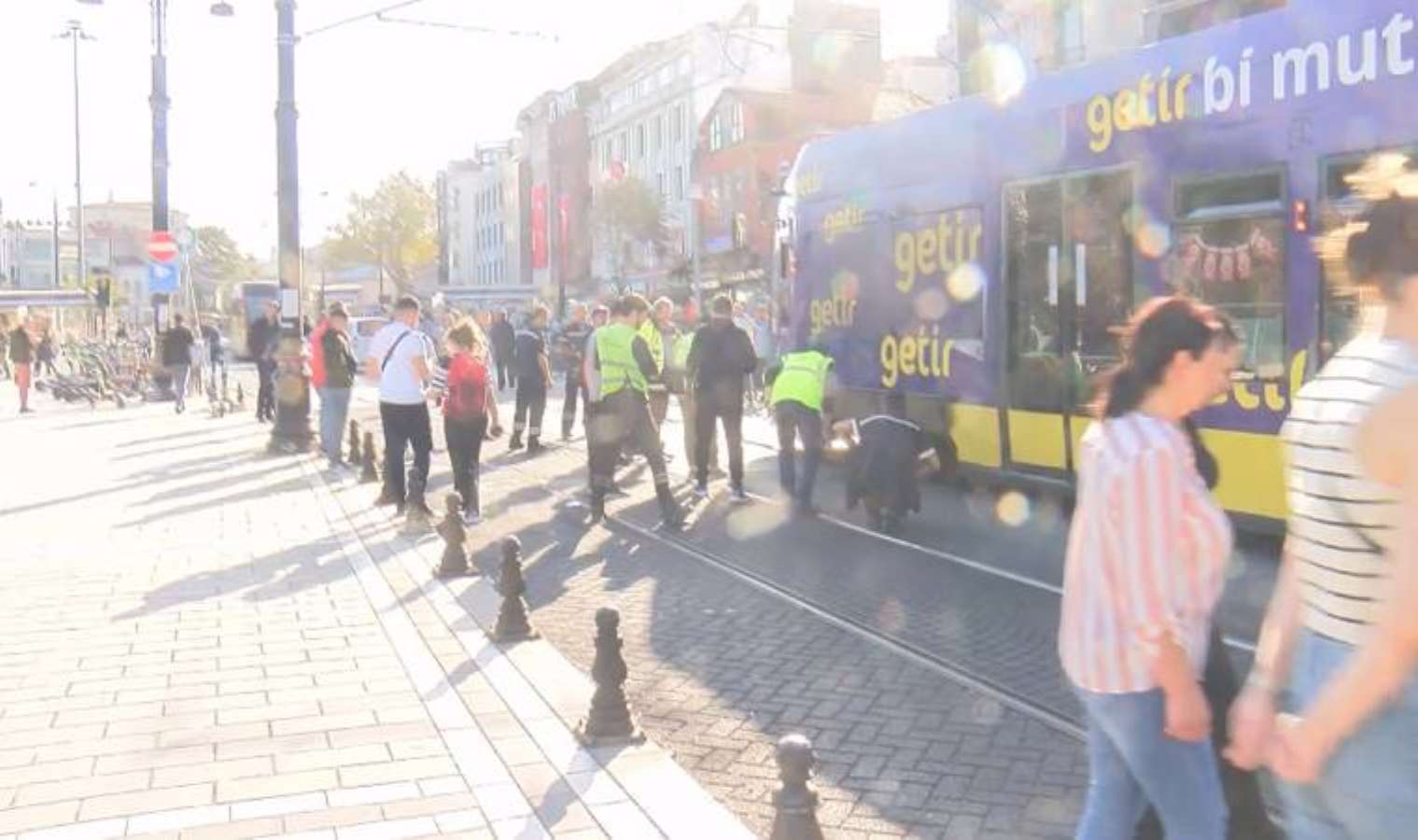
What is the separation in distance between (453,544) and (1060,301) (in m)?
4.49

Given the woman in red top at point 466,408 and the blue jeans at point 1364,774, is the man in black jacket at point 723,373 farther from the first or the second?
the blue jeans at point 1364,774

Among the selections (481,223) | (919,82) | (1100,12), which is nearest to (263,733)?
(1100,12)

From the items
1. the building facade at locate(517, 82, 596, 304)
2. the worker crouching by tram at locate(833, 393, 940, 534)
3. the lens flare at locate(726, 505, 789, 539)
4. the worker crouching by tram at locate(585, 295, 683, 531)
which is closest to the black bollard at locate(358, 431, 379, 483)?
the worker crouching by tram at locate(585, 295, 683, 531)

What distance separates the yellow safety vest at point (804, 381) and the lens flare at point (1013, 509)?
163 cm

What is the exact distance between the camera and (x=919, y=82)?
51.1 m

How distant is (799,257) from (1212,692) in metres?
10.3

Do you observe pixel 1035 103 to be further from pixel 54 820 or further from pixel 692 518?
pixel 54 820

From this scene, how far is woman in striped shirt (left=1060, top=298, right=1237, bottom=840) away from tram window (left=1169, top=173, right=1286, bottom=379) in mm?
5002

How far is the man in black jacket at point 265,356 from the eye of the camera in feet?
61.4

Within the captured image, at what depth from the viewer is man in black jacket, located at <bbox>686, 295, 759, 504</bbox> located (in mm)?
11562

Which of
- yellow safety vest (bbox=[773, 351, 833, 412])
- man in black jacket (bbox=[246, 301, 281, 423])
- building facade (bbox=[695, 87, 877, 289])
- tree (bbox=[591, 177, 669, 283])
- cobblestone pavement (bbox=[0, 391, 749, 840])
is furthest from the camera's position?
tree (bbox=[591, 177, 669, 283])

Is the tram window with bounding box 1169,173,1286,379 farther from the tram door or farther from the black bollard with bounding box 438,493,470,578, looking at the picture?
the black bollard with bounding box 438,493,470,578

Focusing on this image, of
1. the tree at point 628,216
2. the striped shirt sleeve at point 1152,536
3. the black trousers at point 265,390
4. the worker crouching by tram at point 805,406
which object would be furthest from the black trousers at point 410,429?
the tree at point 628,216

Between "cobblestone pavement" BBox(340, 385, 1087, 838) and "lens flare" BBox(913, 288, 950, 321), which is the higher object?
"lens flare" BBox(913, 288, 950, 321)
